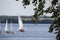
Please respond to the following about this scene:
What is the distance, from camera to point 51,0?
1099 mm

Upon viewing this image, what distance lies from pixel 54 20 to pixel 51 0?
0.09 metres

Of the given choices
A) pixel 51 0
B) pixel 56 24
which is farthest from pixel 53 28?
pixel 51 0

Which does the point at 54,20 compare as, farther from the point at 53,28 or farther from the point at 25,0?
the point at 25,0

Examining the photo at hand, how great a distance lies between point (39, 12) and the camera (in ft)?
3.62

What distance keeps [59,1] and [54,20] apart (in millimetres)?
88

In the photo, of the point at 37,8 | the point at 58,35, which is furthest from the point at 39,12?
the point at 58,35

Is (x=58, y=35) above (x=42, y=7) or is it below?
below

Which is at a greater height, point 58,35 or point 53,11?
point 53,11

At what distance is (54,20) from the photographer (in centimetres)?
111

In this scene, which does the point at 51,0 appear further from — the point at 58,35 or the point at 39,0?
the point at 58,35

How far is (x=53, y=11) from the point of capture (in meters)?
1.09

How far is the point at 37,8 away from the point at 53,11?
71 mm

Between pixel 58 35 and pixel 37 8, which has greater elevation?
pixel 37 8

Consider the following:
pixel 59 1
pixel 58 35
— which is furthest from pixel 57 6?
pixel 58 35
